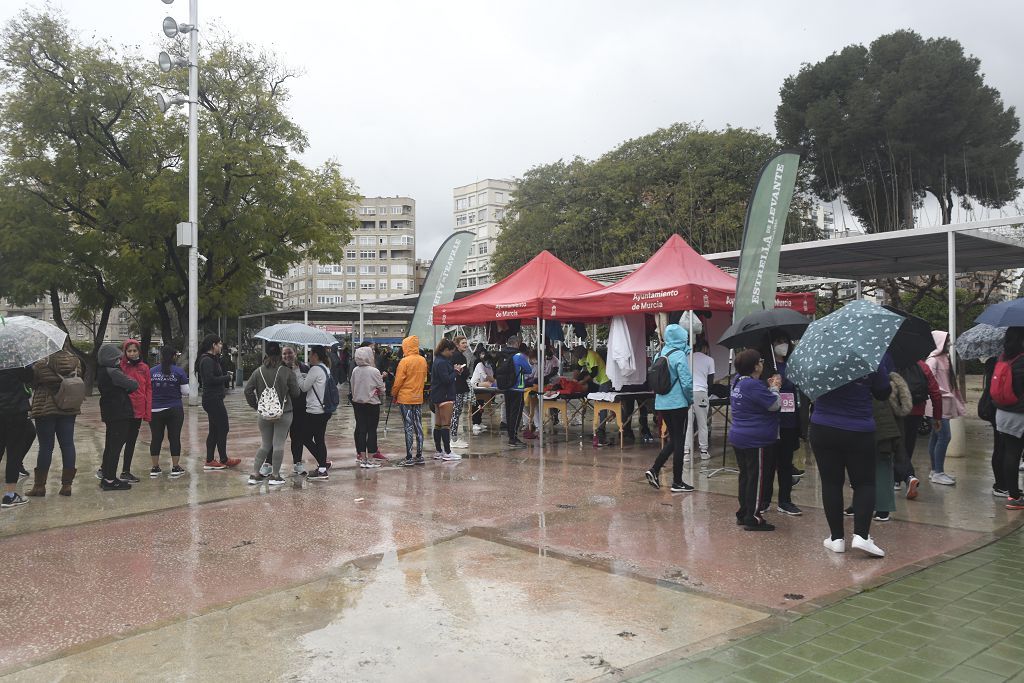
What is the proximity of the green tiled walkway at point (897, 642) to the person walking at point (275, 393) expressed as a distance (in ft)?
19.7

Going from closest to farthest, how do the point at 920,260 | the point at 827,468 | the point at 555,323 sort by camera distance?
1. the point at 827,468
2. the point at 920,260
3. the point at 555,323

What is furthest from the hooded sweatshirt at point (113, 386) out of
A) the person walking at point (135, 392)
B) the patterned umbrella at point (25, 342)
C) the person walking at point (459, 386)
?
the person walking at point (459, 386)

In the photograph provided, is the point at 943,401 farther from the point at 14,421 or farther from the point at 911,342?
the point at 14,421

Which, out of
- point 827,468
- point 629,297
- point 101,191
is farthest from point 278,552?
point 101,191

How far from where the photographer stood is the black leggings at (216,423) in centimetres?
977

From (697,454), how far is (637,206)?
26711 millimetres

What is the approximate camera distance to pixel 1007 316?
706 cm

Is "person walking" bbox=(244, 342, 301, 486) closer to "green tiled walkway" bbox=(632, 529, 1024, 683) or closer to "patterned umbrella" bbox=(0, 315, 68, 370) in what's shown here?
"patterned umbrella" bbox=(0, 315, 68, 370)

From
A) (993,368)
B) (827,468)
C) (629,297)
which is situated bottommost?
(827,468)

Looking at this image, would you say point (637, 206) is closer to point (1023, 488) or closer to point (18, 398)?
point (1023, 488)

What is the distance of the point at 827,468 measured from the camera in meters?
5.66

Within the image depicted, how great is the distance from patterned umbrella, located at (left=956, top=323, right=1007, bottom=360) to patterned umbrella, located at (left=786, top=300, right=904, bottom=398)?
350 cm

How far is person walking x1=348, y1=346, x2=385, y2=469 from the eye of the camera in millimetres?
9797

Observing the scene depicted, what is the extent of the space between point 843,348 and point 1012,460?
3.24 metres
